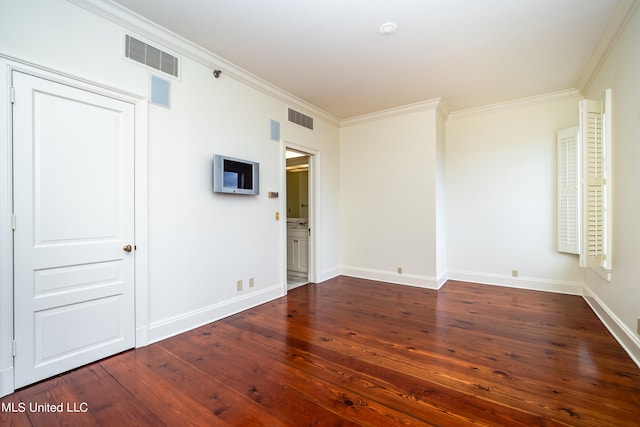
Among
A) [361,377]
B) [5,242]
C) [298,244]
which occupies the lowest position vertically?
[361,377]

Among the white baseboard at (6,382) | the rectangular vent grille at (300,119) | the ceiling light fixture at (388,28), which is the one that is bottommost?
the white baseboard at (6,382)

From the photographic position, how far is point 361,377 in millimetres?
2176

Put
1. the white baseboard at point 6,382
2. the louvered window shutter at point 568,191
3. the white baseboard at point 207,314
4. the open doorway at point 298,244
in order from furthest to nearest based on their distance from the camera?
the open doorway at point 298,244, the louvered window shutter at point 568,191, the white baseboard at point 207,314, the white baseboard at point 6,382

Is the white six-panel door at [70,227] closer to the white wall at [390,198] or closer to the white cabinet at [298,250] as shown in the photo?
the white cabinet at [298,250]

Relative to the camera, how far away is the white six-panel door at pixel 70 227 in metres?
2.06

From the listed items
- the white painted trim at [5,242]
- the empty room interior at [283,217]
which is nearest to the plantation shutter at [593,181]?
the empty room interior at [283,217]

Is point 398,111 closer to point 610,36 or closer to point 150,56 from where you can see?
point 610,36

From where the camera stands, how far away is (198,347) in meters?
2.67

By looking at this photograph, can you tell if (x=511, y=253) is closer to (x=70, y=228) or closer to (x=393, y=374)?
(x=393, y=374)

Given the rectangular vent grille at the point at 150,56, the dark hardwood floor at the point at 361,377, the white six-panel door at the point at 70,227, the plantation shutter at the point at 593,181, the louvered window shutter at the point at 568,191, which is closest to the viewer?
the dark hardwood floor at the point at 361,377

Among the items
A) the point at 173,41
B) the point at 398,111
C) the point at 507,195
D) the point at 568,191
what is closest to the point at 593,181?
the point at 568,191

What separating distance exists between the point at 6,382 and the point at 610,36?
18.7 ft

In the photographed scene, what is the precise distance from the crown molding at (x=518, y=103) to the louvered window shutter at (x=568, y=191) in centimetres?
52

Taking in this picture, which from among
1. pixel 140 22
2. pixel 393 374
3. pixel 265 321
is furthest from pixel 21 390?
pixel 140 22
